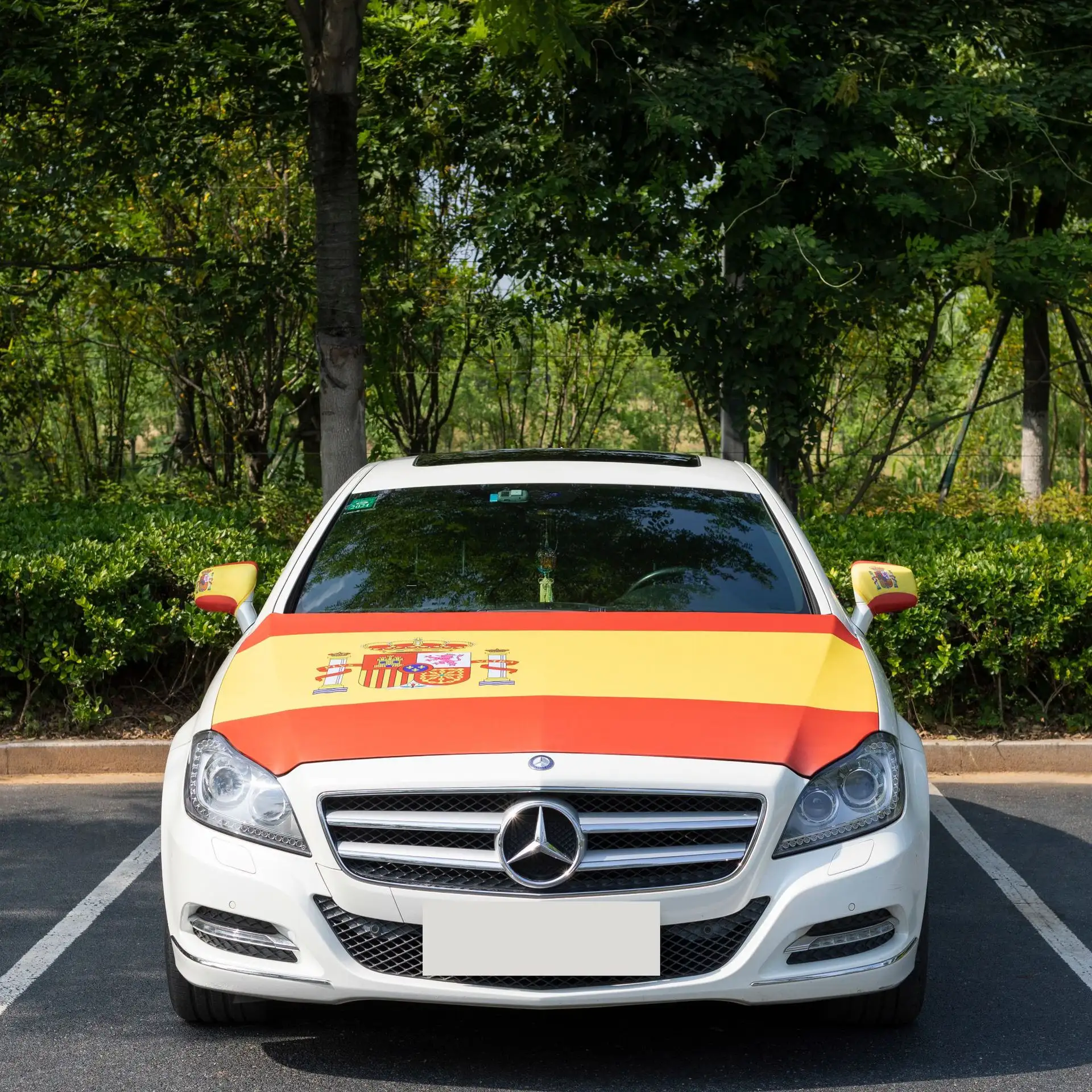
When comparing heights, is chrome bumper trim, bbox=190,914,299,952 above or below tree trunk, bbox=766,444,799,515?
above

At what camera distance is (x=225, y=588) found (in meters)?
4.66

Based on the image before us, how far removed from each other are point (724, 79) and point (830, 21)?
1.17 metres

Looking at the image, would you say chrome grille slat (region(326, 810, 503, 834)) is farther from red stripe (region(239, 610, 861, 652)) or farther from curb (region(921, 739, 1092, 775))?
curb (region(921, 739, 1092, 775))

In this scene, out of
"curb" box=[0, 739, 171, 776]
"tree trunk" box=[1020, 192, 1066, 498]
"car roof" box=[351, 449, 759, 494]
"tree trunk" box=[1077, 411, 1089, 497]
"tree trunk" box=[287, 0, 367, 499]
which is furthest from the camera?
"tree trunk" box=[1077, 411, 1089, 497]

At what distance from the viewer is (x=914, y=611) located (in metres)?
7.15

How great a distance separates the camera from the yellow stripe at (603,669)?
371 centimetres

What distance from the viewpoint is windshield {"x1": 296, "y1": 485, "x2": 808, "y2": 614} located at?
4.48 m

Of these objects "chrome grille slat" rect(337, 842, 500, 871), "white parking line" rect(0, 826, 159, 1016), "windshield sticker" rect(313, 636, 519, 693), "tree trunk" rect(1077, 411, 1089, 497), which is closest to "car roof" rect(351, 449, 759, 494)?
"windshield sticker" rect(313, 636, 519, 693)

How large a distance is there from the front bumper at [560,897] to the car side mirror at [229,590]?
1264 millimetres

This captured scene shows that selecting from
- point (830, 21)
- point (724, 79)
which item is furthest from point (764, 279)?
point (830, 21)

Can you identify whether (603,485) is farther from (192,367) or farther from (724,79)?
(192,367)

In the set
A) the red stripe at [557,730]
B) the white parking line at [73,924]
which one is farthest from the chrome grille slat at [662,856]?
the white parking line at [73,924]

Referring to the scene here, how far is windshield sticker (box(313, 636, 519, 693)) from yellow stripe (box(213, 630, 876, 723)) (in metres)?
0.02

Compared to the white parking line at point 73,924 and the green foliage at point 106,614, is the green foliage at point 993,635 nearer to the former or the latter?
the green foliage at point 106,614
